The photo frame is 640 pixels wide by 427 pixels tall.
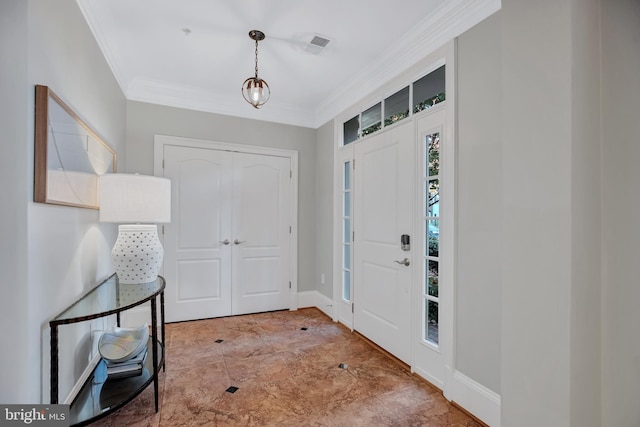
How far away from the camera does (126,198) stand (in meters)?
1.91

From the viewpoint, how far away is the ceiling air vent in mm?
2387

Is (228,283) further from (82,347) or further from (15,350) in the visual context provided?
(15,350)

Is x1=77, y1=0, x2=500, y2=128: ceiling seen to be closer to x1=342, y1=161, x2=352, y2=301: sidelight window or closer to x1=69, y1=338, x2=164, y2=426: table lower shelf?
x1=342, y1=161, x2=352, y2=301: sidelight window

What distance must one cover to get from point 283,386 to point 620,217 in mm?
2121

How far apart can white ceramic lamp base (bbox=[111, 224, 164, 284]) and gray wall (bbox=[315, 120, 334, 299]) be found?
80.3 inches

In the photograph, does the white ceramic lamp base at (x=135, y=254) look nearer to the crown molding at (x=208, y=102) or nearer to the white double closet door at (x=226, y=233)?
the white double closet door at (x=226, y=233)

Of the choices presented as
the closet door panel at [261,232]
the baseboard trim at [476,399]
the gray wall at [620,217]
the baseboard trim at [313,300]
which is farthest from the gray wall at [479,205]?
the closet door panel at [261,232]

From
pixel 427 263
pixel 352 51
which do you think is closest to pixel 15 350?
pixel 427 263

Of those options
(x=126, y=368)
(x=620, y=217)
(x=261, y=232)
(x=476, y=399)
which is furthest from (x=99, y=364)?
(x=620, y=217)

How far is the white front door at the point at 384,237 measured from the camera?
8.16ft

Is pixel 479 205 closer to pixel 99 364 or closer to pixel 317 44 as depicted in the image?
pixel 317 44

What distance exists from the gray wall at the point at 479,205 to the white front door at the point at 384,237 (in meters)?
0.49

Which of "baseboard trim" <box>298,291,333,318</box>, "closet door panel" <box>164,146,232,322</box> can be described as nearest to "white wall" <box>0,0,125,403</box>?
"closet door panel" <box>164,146,232,322</box>

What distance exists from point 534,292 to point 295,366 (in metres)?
1.94
